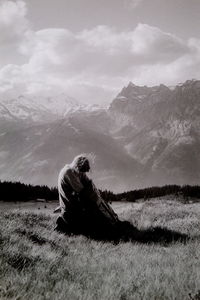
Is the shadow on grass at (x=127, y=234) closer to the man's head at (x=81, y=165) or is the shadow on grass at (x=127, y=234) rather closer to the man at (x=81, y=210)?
the man at (x=81, y=210)

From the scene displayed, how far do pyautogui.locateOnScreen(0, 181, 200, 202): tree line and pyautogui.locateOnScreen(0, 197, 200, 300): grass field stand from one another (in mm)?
14064

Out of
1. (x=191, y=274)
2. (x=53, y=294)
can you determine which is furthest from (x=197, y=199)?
(x=53, y=294)

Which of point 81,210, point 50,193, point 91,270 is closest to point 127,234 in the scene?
point 81,210

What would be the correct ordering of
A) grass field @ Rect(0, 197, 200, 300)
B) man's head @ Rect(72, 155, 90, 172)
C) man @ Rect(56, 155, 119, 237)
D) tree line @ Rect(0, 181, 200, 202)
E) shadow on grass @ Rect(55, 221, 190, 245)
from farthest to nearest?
tree line @ Rect(0, 181, 200, 202)
man's head @ Rect(72, 155, 90, 172)
man @ Rect(56, 155, 119, 237)
shadow on grass @ Rect(55, 221, 190, 245)
grass field @ Rect(0, 197, 200, 300)

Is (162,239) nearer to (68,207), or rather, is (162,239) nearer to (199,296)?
(68,207)

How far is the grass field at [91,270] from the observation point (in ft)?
13.1

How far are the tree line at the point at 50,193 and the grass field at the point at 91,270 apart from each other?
554 inches

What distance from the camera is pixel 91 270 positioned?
530cm

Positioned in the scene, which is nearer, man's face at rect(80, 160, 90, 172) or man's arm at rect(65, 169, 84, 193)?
man's arm at rect(65, 169, 84, 193)

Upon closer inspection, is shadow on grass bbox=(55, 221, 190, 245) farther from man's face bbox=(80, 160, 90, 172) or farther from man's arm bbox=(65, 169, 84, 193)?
man's face bbox=(80, 160, 90, 172)

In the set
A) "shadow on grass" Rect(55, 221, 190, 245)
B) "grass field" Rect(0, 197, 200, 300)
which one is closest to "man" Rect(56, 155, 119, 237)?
"shadow on grass" Rect(55, 221, 190, 245)

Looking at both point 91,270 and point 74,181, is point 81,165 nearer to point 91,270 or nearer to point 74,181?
point 74,181

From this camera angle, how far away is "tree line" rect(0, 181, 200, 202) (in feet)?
72.0

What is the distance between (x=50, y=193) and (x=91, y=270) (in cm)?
1949
